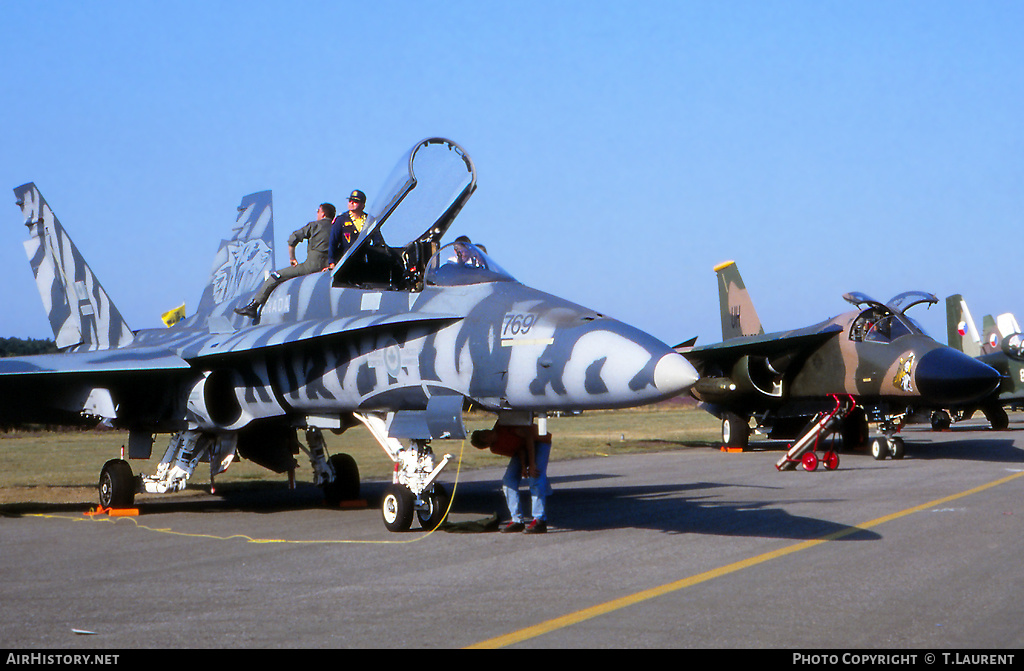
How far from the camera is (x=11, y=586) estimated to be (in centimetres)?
675

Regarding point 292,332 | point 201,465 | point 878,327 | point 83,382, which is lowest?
point 201,465

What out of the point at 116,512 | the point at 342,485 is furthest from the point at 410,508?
the point at 116,512

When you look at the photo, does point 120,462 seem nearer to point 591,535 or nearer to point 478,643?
point 591,535

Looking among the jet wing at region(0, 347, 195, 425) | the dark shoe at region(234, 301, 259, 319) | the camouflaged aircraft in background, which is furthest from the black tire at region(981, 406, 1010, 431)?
the jet wing at region(0, 347, 195, 425)

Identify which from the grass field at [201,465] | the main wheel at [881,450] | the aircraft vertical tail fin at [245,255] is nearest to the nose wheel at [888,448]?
the main wheel at [881,450]

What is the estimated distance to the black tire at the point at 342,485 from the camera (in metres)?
12.7

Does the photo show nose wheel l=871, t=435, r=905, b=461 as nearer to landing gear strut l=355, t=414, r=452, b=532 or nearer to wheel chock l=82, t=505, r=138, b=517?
landing gear strut l=355, t=414, r=452, b=532

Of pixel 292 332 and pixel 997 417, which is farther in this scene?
pixel 997 417

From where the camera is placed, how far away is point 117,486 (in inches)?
466

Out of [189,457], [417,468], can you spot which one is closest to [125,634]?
[417,468]

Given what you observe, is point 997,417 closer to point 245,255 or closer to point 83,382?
point 245,255

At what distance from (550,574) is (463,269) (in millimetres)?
3488

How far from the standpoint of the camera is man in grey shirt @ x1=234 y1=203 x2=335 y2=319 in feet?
36.8

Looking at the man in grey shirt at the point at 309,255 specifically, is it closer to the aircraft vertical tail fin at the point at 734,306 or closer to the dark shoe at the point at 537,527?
the dark shoe at the point at 537,527
